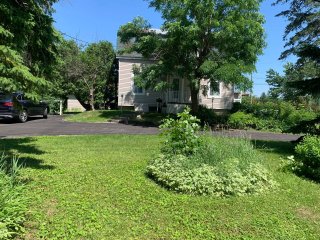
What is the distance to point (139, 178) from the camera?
6.50 m

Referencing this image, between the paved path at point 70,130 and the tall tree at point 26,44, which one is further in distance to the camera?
the paved path at point 70,130

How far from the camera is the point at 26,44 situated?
6.08 metres

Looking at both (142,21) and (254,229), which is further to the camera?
(142,21)

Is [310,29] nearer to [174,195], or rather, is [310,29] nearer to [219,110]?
[219,110]

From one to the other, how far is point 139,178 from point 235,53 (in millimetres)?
14089

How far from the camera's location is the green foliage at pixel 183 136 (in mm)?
6758

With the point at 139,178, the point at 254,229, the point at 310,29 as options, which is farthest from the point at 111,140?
the point at 310,29

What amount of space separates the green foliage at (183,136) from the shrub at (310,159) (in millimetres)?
2522

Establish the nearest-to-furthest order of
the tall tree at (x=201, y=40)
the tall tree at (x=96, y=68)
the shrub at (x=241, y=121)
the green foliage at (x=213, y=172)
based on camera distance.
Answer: the green foliage at (x=213, y=172), the tall tree at (x=201, y=40), the shrub at (x=241, y=121), the tall tree at (x=96, y=68)

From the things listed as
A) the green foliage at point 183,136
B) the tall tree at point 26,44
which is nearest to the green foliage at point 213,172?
the green foliage at point 183,136

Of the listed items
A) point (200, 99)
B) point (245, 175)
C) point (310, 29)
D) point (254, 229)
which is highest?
point (310, 29)

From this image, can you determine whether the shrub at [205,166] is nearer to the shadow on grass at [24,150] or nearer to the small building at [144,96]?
the shadow on grass at [24,150]

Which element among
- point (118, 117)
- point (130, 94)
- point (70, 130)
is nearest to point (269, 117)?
point (118, 117)

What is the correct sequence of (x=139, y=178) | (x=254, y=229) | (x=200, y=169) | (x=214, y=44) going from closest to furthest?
(x=254, y=229) < (x=200, y=169) < (x=139, y=178) < (x=214, y=44)
